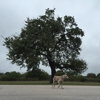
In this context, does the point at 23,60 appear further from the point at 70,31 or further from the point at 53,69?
the point at 70,31

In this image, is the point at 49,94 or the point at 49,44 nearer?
the point at 49,94

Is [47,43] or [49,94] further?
[47,43]

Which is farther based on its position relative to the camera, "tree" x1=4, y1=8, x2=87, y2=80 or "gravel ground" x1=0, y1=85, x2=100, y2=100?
"tree" x1=4, y1=8, x2=87, y2=80

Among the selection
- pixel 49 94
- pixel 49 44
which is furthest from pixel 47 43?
pixel 49 94

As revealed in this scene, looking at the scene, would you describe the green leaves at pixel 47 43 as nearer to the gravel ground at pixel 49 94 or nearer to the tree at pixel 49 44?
the tree at pixel 49 44

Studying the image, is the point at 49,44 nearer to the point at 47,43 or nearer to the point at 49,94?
the point at 47,43

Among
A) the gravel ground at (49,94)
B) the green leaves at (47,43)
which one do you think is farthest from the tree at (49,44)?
the gravel ground at (49,94)

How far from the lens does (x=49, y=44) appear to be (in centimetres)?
4538

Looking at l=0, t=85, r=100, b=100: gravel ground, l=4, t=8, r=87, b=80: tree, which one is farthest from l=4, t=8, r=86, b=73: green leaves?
l=0, t=85, r=100, b=100: gravel ground

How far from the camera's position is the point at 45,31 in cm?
4572

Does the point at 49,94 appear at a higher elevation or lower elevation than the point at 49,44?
lower

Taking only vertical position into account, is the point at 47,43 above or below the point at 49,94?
above

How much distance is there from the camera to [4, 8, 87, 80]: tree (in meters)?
45.3

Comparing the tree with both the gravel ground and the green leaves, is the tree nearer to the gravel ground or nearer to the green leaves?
the green leaves
